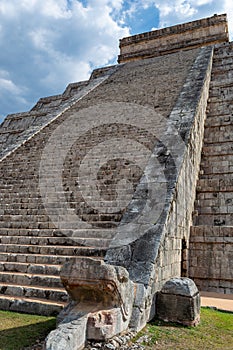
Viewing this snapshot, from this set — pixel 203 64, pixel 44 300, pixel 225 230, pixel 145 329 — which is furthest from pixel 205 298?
pixel 203 64

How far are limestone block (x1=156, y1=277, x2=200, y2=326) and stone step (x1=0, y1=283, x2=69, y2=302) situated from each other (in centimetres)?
127

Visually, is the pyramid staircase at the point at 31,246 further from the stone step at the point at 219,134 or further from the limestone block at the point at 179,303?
the stone step at the point at 219,134

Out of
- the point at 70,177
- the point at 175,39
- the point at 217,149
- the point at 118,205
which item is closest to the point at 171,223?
the point at 118,205

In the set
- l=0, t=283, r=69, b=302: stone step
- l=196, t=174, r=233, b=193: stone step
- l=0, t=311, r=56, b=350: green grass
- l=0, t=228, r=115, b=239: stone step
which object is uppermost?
l=196, t=174, r=233, b=193: stone step

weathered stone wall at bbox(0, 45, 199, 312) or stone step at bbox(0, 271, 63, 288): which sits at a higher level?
weathered stone wall at bbox(0, 45, 199, 312)

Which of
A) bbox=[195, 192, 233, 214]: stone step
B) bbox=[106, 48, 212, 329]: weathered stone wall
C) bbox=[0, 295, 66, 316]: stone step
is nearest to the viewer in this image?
bbox=[0, 295, 66, 316]: stone step

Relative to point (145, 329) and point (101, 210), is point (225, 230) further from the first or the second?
point (145, 329)

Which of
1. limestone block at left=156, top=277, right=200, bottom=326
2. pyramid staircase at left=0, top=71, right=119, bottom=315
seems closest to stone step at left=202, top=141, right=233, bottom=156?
pyramid staircase at left=0, top=71, right=119, bottom=315

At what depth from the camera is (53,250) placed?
529 cm

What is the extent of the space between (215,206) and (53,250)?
4.17 meters

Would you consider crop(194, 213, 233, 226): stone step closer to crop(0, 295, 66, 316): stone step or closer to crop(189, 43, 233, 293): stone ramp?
crop(189, 43, 233, 293): stone ramp

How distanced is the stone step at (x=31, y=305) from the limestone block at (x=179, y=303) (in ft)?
4.25

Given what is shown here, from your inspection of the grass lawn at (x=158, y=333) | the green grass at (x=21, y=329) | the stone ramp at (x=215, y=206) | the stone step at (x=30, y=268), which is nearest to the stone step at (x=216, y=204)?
the stone ramp at (x=215, y=206)

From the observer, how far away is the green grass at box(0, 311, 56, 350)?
122 inches
